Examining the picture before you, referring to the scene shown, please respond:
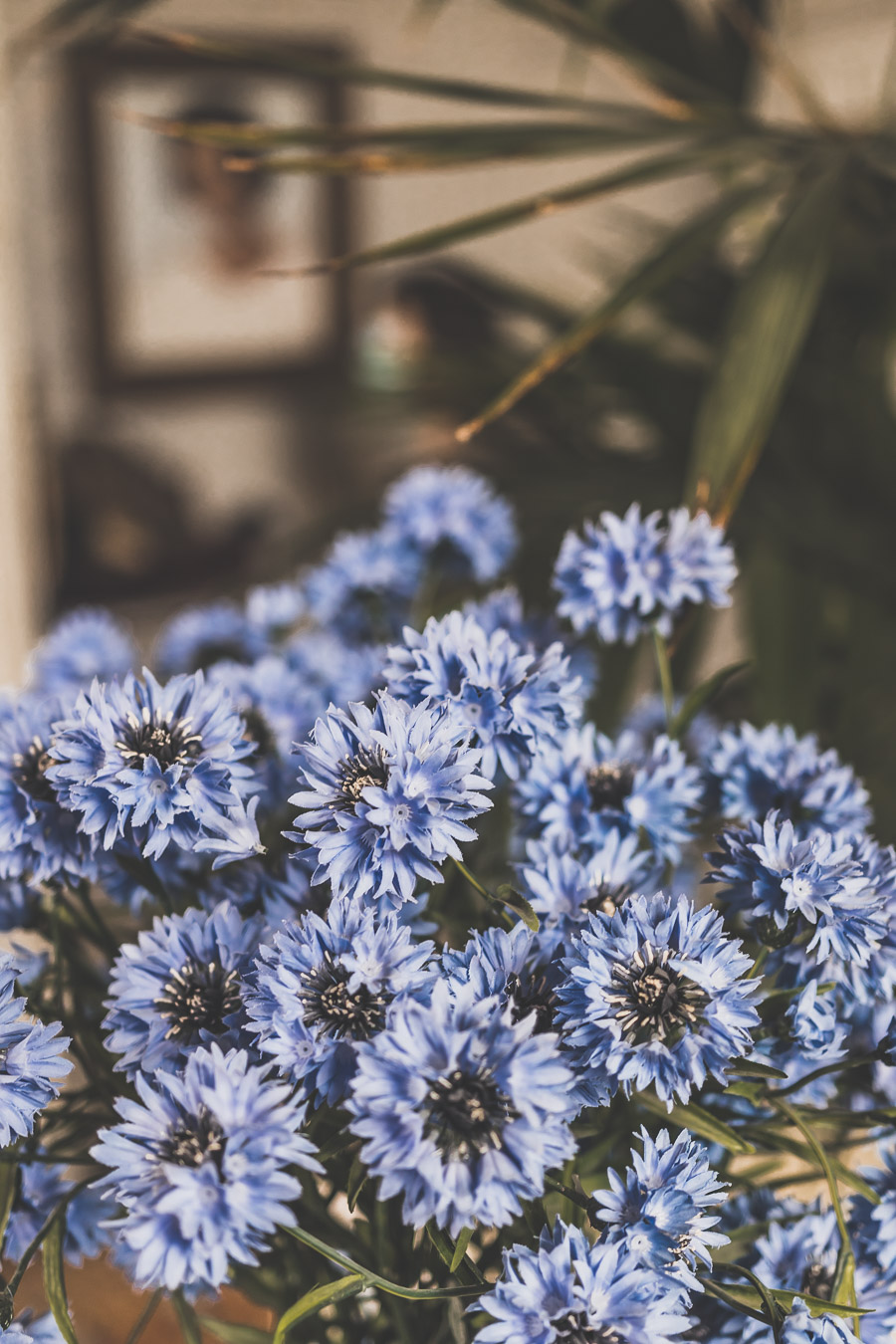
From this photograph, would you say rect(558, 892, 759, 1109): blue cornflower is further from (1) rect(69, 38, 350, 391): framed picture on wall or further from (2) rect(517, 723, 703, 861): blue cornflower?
(1) rect(69, 38, 350, 391): framed picture on wall

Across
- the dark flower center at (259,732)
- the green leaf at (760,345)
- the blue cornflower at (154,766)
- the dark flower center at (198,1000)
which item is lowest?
the dark flower center at (198,1000)

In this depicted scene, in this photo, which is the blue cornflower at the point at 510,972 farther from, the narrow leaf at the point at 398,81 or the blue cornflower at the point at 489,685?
the narrow leaf at the point at 398,81

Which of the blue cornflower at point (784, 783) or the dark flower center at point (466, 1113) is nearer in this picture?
the dark flower center at point (466, 1113)

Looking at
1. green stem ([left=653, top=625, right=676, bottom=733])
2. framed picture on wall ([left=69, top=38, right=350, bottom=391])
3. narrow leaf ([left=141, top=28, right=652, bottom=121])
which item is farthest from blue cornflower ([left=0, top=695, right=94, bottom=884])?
framed picture on wall ([left=69, top=38, right=350, bottom=391])

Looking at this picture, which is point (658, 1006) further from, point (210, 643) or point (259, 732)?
point (210, 643)

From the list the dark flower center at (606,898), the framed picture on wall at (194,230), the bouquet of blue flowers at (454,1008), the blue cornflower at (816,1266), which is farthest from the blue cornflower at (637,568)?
the framed picture on wall at (194,230)

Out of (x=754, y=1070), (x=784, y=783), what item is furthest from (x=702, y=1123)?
(x=784, y=783)

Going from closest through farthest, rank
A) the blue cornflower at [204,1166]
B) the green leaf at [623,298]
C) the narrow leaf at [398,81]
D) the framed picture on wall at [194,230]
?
the blue cornflower at [204,1166], the green leaf at [623,298], the narrow leaf at [398,81], the framed picture on wall at [194,230]
